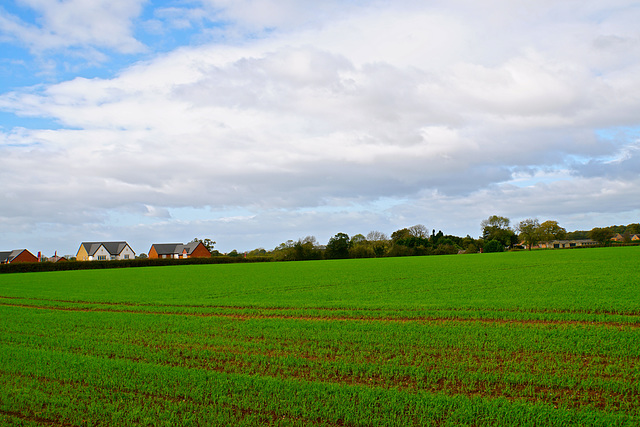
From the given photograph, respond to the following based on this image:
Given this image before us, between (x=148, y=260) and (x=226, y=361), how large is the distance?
86005mm

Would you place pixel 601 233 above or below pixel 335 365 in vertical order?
above

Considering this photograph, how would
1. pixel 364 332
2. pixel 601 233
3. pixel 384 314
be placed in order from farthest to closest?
pixel 601 233
pixel 384 314
pixel 364 332

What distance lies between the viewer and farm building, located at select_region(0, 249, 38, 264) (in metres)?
132

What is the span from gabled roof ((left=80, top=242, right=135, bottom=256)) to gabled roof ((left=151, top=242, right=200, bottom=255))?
10248mm

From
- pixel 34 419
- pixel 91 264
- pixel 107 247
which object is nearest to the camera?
pixel 34 419

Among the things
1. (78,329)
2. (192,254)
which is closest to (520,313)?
(78,329)

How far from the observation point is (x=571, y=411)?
7.50m

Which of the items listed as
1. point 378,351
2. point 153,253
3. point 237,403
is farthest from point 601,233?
point 237,403

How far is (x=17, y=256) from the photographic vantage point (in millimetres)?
130125

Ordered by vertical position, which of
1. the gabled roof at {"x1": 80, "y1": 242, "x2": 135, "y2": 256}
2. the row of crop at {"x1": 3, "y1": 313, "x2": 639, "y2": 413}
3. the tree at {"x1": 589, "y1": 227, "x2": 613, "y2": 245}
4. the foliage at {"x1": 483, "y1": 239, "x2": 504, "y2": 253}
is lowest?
the row of crop at {"x1": 3, "y1": 313, "x2": 639, "y2": 413}

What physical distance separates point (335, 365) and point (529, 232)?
552 feet

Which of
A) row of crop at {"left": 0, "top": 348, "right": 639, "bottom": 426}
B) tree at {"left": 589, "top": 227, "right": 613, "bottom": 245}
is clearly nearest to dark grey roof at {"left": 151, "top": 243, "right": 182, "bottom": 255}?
tree at {"left": 589, "top": 227, "right": 613, "bottom": 245}

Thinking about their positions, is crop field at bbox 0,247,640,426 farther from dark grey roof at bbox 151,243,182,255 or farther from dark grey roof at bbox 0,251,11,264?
dark grey roof at bbox 0,251,11,264

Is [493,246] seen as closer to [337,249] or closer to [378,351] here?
[337,249]
